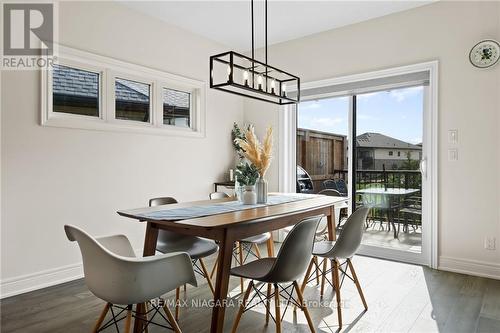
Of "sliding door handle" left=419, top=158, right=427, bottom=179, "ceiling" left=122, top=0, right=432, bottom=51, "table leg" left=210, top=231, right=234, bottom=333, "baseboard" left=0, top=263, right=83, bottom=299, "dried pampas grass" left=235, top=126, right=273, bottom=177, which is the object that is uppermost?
"ceiling" left=122, top=0, right=432, bottom=51

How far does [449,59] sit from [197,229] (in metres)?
3.12

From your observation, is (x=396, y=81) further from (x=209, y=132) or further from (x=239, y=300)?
(x=239, y=300)

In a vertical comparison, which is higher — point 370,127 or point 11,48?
point 11,48

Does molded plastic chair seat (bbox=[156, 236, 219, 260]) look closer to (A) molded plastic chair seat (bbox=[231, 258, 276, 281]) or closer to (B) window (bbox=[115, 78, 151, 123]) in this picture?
(A) molded plastic chair seat (bbox=[231, 258, 276, 281])

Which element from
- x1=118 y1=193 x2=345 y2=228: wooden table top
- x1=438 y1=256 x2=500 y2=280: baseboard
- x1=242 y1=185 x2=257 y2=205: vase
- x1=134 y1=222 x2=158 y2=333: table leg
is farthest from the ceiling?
x1=438 y1=256 x2=500 y2=280: baseboard

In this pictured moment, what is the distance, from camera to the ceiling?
365cm

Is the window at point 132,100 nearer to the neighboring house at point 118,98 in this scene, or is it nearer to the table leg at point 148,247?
the neighboring house at point 118,98

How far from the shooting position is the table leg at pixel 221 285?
1.90 metres

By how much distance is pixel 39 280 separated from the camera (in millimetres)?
3090

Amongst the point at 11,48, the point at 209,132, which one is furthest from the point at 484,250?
the point at 11,48

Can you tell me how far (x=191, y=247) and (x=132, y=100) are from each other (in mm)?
2025

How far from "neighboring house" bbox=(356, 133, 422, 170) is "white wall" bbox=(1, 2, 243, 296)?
79.3 inches

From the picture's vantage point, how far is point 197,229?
1962 mm

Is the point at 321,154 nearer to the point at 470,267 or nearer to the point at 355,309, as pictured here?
the point at 470,267
